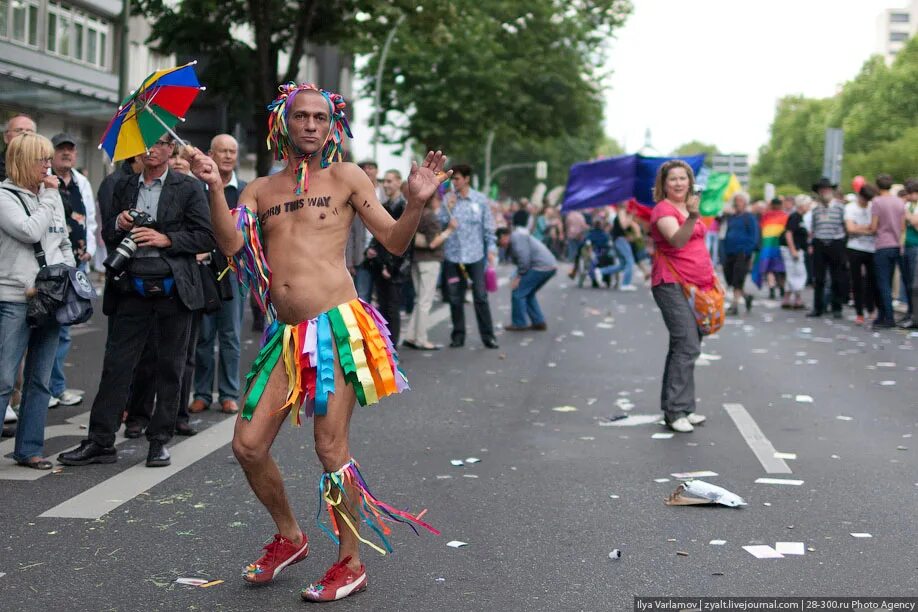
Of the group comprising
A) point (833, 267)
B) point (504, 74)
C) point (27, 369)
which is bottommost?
point (27, 369)

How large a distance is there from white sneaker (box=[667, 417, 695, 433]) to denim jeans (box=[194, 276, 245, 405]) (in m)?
3.09

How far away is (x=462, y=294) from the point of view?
1423 centimetres

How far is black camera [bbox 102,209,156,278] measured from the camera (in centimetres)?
711

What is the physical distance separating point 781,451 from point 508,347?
650cm

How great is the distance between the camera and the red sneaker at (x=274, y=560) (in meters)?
4.91

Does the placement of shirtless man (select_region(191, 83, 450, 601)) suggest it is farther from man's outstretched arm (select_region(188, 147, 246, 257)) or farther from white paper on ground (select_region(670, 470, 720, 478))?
white paper on ground (select_region(670, 470, 720, 478))

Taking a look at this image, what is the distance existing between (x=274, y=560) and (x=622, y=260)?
2139 centimetres

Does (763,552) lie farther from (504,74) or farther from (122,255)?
(504,74)

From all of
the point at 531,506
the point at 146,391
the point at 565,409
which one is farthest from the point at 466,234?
the point at 531,506

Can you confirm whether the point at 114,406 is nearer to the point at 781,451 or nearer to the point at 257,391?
the point at 257,391

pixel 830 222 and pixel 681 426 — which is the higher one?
pixel 830 222

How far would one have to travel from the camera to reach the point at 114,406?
7.23 metres

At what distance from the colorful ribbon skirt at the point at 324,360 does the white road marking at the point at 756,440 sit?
3.19 m

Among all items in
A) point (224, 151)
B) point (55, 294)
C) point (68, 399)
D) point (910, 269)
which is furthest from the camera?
point (910, 269)
